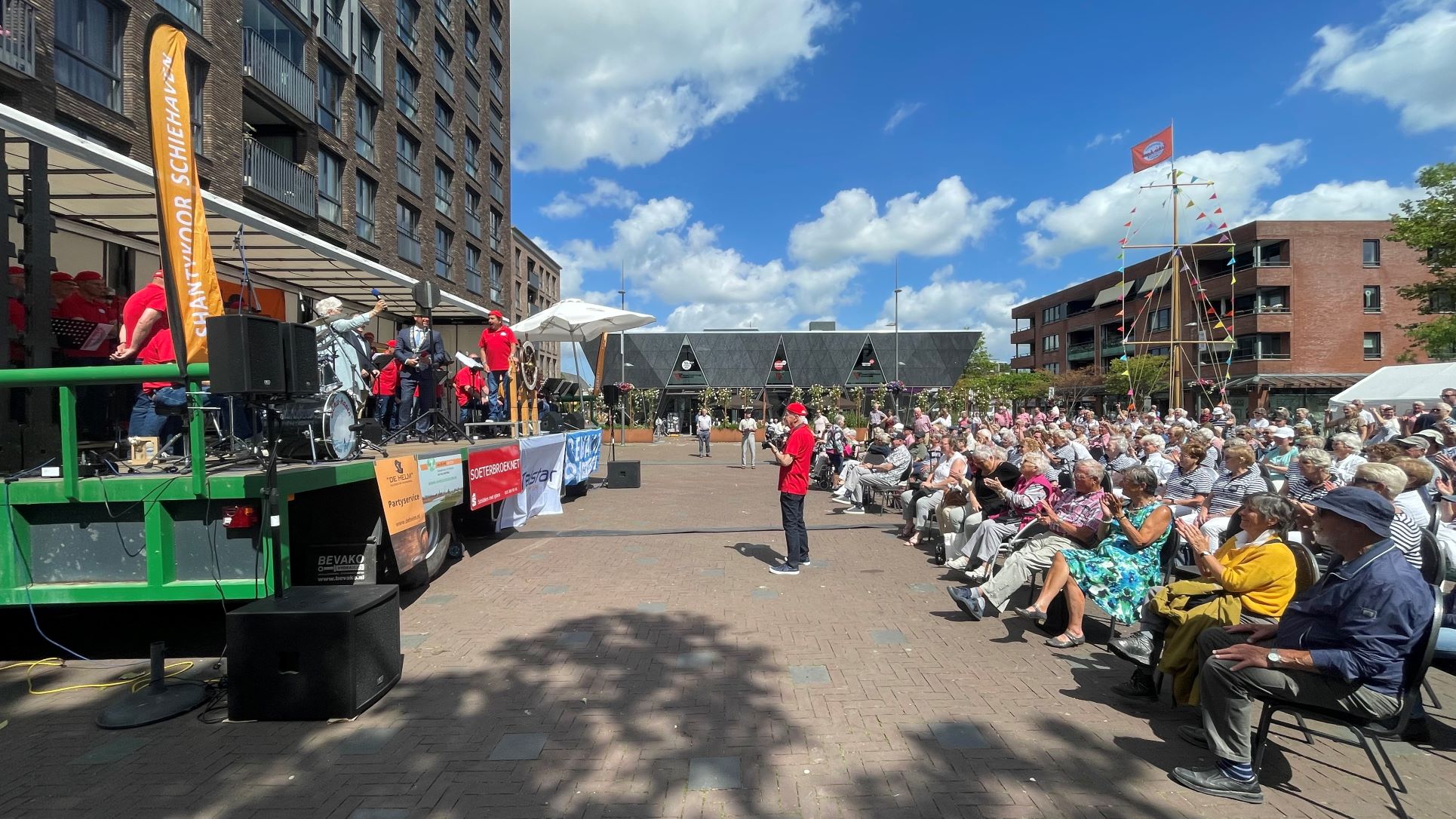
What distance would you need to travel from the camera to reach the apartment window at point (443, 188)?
29.1m

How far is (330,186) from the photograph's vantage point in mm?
21047

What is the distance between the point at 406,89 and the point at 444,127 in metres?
3.35

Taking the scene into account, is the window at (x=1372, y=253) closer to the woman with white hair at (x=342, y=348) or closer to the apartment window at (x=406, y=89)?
the apartment window at (x=406, y=89)

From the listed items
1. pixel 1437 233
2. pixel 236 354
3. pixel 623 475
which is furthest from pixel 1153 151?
pixel 236 354

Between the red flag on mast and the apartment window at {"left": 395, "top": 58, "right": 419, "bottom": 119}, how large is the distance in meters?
25.9

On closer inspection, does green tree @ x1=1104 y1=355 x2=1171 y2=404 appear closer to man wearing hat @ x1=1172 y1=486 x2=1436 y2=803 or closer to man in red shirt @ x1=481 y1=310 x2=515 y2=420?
man in red shirt @ x1=481 y1=310 x2=515 y2=420

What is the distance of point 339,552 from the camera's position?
5.52 metres

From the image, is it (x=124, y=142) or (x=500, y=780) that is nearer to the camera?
(x=500, y=780)

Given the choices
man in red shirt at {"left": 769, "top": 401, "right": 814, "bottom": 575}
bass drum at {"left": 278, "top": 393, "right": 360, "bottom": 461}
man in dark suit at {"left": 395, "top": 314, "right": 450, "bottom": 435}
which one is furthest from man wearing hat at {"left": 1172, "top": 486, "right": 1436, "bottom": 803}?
man in dark suit at {"left": 395, "top": 314, "right": 450, "bottom": 435}

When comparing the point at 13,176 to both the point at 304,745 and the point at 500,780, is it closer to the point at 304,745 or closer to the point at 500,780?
the point at 304,745

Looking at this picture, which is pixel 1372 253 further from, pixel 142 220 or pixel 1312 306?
pixel 142 220

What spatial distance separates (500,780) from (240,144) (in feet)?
60.0

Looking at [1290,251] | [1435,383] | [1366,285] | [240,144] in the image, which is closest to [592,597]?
[240,144]

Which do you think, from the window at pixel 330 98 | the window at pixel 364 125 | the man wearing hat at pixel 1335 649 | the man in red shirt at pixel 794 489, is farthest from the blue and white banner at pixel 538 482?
the window at pixel 364 125
